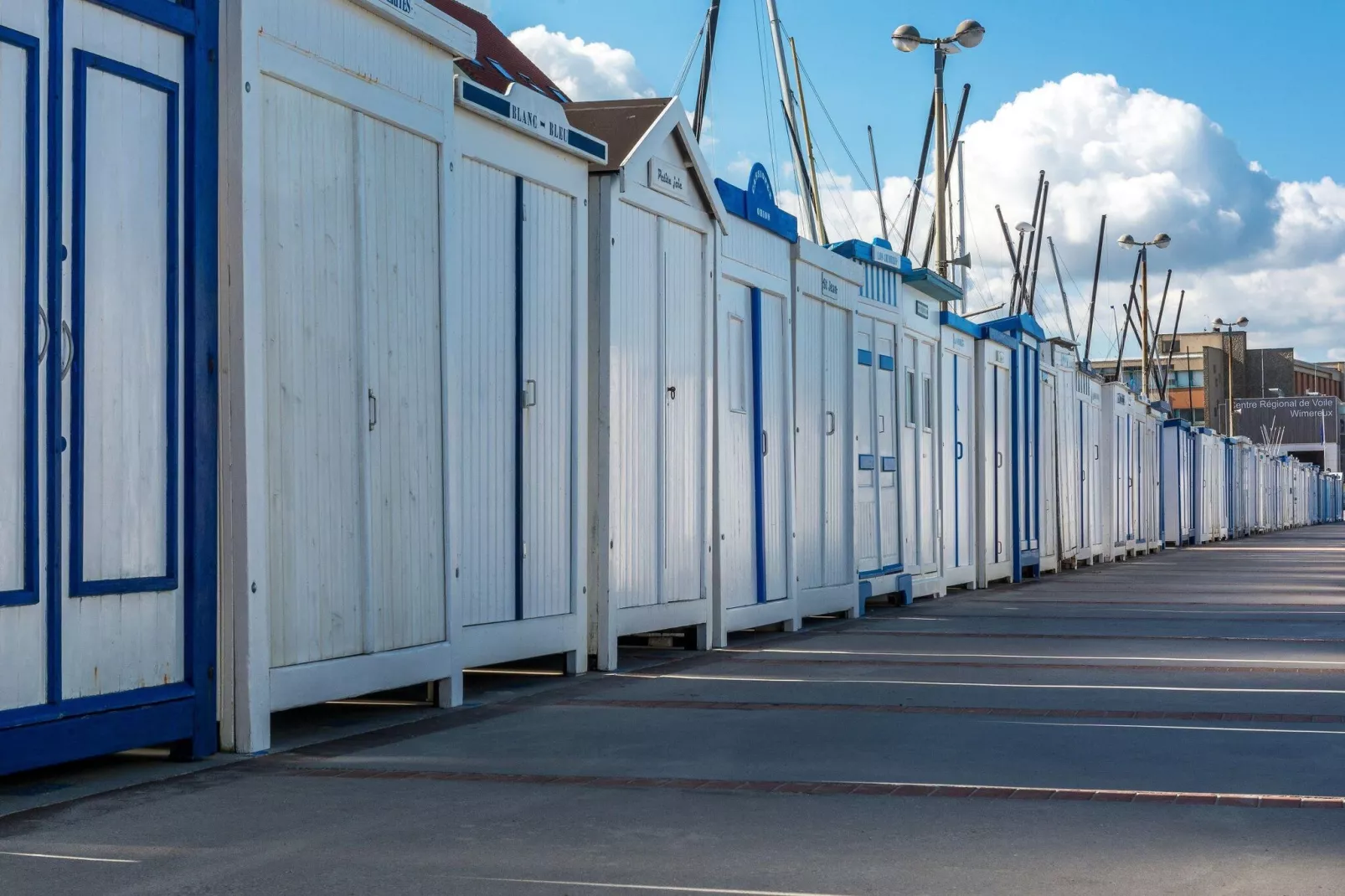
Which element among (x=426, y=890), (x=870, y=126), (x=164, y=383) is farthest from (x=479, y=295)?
(x=870, y=126)

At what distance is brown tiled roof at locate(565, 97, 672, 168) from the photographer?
10.6 meters

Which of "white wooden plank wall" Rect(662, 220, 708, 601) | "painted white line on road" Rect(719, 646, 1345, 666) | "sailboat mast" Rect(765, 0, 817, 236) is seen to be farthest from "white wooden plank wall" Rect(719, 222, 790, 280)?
"sailboat mast" Rect(765, 0, 817, 236)

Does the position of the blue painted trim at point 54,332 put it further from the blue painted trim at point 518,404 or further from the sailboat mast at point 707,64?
the sailboat mast at point 707,64

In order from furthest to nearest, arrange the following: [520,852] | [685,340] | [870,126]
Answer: [870,126] → [685,340] → [520,852]

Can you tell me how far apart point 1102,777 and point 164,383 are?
382cm

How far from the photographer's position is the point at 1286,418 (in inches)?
4845

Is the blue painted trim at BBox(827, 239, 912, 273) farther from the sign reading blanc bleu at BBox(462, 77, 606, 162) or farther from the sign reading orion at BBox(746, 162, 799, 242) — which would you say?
the sign reading blanc bleu at BBox(462, 77, 606, 162)

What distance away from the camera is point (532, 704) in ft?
27.5

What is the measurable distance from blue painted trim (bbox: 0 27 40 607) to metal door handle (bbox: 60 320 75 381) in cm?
13

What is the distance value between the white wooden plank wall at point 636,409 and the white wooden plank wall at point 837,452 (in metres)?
3.62

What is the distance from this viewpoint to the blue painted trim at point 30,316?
556 cm

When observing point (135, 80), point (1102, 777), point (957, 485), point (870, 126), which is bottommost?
point (1102, 777)

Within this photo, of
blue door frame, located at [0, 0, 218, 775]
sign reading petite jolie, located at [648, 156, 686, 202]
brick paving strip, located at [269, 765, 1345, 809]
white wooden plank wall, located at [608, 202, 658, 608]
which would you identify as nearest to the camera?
brick paving strip, located at [269, 765, 1345, 809]

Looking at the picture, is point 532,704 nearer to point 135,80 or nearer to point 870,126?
point 135,80
